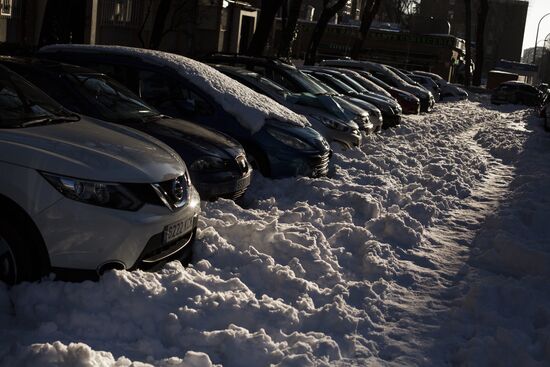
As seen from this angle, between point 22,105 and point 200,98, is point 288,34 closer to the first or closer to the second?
point 200,98

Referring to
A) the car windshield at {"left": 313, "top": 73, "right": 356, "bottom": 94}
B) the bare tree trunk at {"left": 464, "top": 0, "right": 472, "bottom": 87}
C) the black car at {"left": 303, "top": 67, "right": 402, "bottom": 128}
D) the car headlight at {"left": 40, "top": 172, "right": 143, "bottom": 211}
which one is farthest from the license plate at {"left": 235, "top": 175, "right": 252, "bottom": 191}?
the bare tree trunk at {"left": 464, "top": 0, "right": 472, "bottom": 87}

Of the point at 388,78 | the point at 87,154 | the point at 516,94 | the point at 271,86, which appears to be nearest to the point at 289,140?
the point at 271,86

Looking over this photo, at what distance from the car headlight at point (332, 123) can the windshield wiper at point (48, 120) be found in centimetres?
656

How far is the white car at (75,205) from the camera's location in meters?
4.50

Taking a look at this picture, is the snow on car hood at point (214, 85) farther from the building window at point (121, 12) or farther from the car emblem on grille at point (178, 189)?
the building window at point (121, 12)

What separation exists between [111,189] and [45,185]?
1.28ft

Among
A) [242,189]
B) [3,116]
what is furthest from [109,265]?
[242,189]

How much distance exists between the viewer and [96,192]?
4641mm

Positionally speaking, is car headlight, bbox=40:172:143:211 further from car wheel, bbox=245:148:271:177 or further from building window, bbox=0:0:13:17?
building window, bbox=0:0:13:17

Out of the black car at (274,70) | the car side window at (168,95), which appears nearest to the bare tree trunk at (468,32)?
the black car at (274,70)

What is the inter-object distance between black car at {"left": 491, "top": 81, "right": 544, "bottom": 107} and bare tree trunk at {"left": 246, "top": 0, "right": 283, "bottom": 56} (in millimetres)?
23035

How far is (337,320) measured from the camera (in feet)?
16.6

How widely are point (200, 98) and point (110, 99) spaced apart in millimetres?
1554

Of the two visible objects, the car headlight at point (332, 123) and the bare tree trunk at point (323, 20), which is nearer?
the car headlight at point (332, 123)
